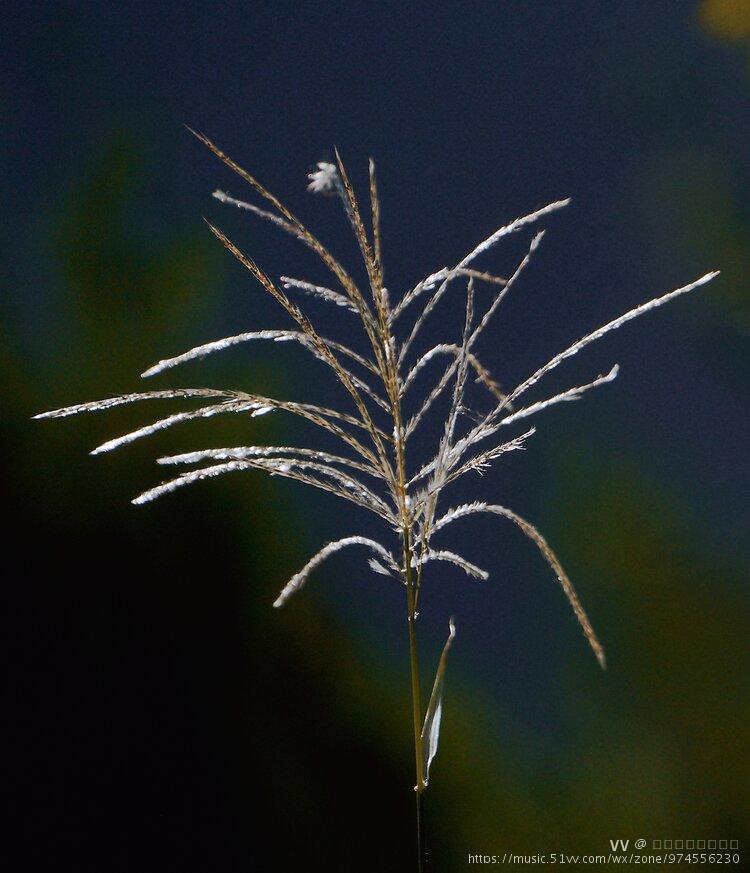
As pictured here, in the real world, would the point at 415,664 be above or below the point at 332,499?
below

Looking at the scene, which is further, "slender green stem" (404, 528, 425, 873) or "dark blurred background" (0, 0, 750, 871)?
"dark blurred background" (0, 0, 750, 871)

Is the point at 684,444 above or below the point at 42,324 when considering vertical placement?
below

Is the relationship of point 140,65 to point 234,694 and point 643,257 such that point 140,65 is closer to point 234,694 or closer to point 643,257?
point 643,257

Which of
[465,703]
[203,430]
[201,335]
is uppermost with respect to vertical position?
[201,335]

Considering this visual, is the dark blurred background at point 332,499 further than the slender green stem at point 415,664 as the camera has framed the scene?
Yes

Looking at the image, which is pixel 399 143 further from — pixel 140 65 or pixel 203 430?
pixel 203 430

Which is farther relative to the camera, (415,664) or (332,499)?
(332,499)

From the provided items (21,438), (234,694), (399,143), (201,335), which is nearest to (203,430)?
(201,335)
